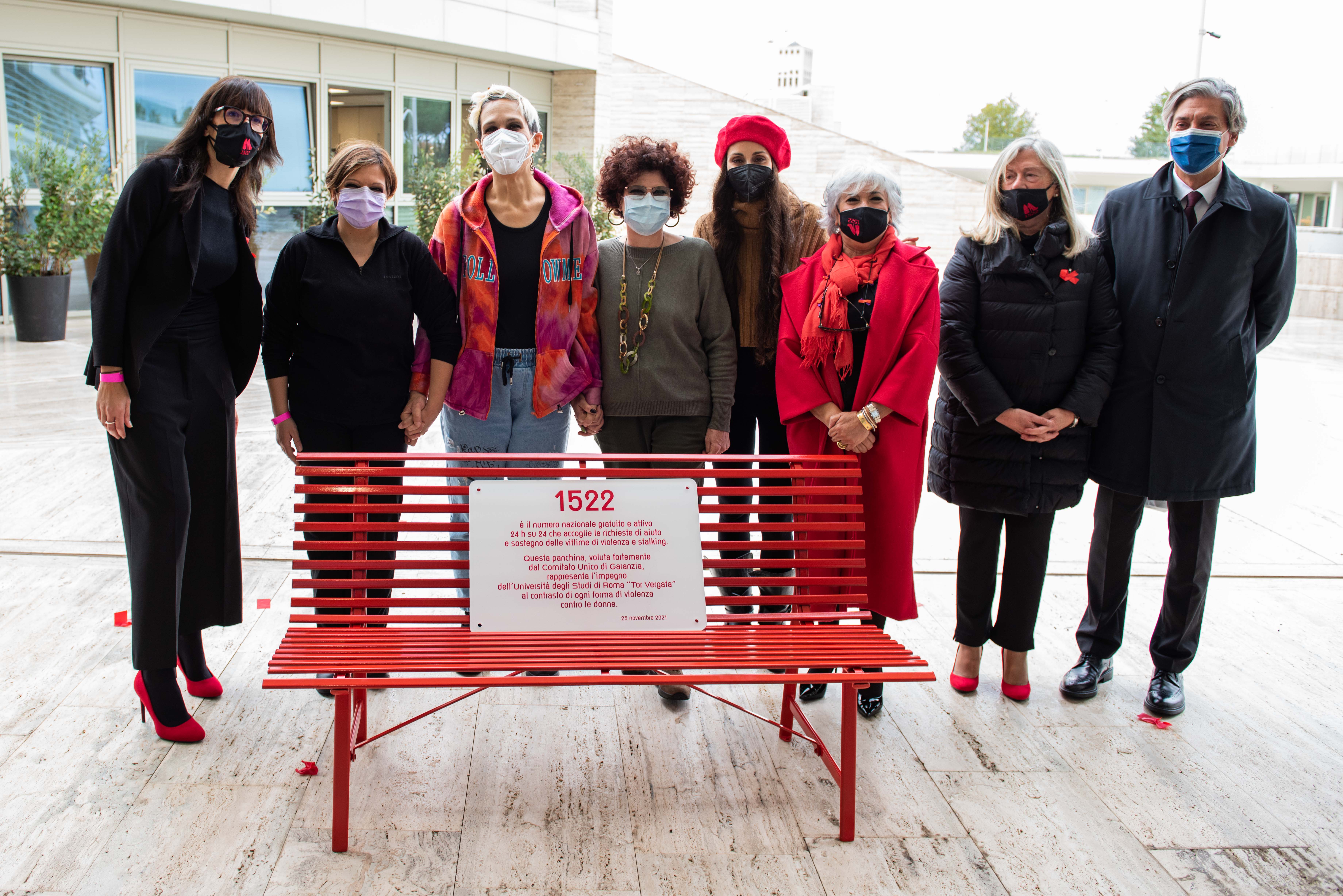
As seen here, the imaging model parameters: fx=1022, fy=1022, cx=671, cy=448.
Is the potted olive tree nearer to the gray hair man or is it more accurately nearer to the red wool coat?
the red wool coat

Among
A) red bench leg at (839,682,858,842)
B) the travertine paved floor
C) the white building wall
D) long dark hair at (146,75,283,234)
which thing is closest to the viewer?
the travertine paved floor

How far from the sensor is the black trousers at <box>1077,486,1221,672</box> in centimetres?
379

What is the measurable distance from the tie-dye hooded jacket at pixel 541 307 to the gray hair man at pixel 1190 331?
1942 mm

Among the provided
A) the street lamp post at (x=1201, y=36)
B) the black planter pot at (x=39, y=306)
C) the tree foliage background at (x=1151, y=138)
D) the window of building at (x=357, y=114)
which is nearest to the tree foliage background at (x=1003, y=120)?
the tree foliage background at (x=1151, y=138)

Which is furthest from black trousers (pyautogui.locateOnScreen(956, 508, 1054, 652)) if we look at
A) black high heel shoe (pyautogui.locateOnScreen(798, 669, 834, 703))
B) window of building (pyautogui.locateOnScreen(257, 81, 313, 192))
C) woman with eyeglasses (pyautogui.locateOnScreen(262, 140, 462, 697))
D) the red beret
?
window of building (pyautogui.locateOnScreen(257, 81, 313, 192))

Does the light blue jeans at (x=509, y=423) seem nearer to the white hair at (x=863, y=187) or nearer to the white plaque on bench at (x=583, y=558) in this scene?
the white plaque on bench at (x=583, y=558)

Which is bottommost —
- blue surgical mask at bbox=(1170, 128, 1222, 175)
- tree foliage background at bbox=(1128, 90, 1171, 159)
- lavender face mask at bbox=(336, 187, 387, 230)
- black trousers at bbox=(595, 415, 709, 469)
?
black trousers at bbox=(595, 415, 709, 469)

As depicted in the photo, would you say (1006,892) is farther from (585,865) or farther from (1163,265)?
(1163,265)

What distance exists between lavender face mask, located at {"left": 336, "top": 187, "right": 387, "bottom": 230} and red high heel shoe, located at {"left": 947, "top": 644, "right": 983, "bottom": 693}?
267 cm

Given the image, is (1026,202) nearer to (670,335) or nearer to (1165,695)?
(670,335)

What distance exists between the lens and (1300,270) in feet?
84.7

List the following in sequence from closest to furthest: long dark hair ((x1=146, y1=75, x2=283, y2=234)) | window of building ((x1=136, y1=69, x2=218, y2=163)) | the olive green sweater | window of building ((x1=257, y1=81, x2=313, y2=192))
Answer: long dark hair ((x1=146, y1=75, x2=283, y2=234)) → the olive green sweater → window of building ((x1=136, y1=69, x2=218, y2=163)) → window of building ((x1=257, y1=81, x2=313, y2=192))

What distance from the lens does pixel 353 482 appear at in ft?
10.3

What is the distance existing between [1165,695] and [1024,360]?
4.45 ft
